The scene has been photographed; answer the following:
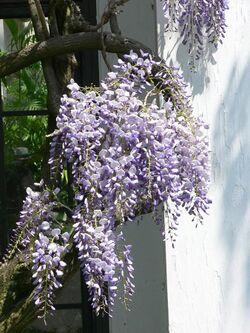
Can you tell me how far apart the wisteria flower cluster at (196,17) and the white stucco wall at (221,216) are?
24cm

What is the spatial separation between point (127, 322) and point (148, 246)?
1.24 ft

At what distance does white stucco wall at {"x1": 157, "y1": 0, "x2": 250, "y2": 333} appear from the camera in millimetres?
4039

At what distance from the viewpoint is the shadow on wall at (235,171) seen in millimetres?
4055

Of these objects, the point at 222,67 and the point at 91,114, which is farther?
the point at 222,67

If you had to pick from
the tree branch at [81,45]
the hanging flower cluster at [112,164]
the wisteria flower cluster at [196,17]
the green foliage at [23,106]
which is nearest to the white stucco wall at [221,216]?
the wisteria flower cluster at [196,17]

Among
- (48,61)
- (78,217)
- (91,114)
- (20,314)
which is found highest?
(48,61)

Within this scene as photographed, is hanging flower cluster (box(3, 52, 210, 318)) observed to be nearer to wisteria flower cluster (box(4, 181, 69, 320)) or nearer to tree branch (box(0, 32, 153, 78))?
wisteria flower cluster (box(4, 181, 69, 320))

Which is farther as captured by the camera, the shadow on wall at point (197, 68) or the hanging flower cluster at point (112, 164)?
the shadow on wall at point (197, 68)

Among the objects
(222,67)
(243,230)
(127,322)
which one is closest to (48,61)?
(222,67)

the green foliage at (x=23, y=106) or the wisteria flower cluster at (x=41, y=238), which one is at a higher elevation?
the green foliage at (x=23, y=106)

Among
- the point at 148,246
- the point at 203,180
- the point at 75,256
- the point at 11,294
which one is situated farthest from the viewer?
the point at 148,246

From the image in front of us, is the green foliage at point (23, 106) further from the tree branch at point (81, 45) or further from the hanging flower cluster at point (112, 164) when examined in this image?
the hanging flower cluster at point (112, 164)

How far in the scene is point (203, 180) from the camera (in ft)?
10.4

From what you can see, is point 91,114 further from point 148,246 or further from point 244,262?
point 148,246
